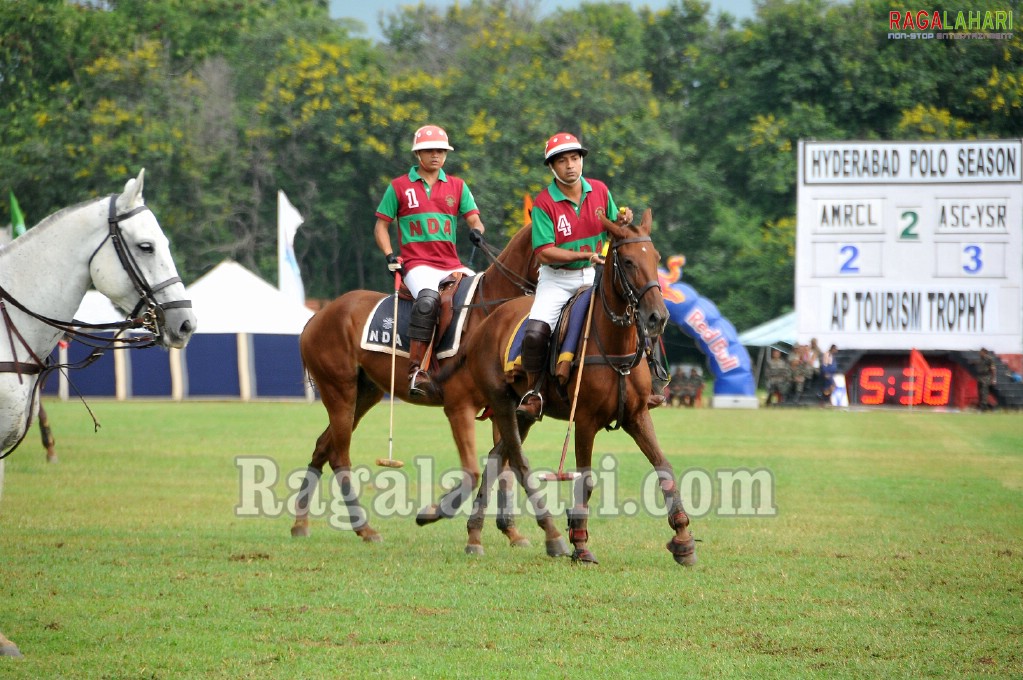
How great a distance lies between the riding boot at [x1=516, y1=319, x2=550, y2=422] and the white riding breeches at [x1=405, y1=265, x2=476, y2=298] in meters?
1.55

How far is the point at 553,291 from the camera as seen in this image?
966 cm

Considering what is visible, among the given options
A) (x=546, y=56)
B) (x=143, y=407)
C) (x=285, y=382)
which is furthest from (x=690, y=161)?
(x=143, y=407)

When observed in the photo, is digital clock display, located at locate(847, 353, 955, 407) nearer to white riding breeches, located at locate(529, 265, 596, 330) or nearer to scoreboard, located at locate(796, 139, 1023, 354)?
scoreboard, located at locate(796, 139, 1023, 354)

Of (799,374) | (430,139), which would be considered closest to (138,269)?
(430,139)

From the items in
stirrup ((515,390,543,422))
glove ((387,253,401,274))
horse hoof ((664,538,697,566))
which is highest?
glove ((387,253,401,274))

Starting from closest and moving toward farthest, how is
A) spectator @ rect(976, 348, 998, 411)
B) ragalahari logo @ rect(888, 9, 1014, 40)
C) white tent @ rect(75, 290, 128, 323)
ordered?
1. white tent @ rect(75, 290, 128, 323)
2. spectator @ rect(976, 348, 998, 411)
3. ragalahari logo @ rect(888, 9, 1014, 40)

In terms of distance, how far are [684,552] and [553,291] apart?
215 cm

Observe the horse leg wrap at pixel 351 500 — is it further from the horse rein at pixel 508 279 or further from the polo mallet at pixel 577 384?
the polo mallet at pixel 577 384

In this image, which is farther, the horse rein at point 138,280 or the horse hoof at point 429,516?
the horse hoof at point 429,516

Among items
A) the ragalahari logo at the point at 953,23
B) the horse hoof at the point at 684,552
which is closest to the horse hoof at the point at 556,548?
the horse hoof at the point at 684,552

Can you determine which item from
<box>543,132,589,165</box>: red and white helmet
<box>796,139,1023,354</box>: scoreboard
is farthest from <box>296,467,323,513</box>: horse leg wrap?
<box>796,139,1023,354</box>: scoreboard

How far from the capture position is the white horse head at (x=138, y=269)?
23.0 feet

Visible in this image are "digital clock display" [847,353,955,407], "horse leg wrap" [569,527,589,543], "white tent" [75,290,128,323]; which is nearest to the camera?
"horse leg wrap" [569,527,589,543]

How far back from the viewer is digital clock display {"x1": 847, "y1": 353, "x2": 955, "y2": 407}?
31.1 m
